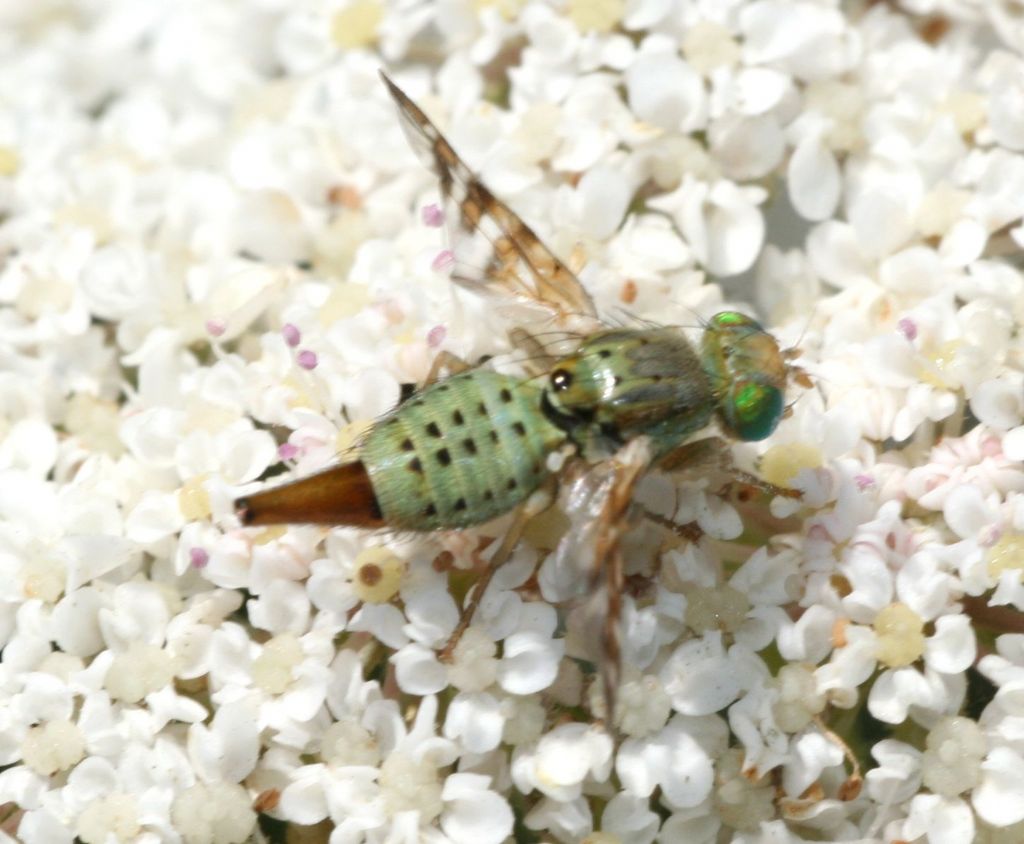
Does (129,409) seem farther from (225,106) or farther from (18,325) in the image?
(225,106)

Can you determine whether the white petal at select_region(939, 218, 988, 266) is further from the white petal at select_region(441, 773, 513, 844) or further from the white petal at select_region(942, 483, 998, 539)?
the white petal at select_region(441, 773, 513, 844)

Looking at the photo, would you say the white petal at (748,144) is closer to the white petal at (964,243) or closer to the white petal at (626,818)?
the white petal at (964,243)

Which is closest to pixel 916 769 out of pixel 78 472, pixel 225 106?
pixel 78 472

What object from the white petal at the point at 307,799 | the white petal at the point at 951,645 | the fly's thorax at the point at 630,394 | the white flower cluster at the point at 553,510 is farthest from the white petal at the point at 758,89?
the white petal at the point at 307,799

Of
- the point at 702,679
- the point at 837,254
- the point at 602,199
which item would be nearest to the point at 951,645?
the point at 702,679

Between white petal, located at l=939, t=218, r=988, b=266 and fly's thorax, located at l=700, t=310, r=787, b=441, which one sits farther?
white petal, located at l=939, t=218, r=988, b=266

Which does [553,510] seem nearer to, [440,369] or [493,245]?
[440,369]

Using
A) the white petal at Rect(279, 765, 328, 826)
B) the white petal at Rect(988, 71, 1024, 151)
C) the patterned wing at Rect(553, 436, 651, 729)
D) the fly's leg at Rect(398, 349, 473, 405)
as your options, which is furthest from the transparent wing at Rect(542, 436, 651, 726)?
the white petal at Rect(988, 71, 1024, 151)
